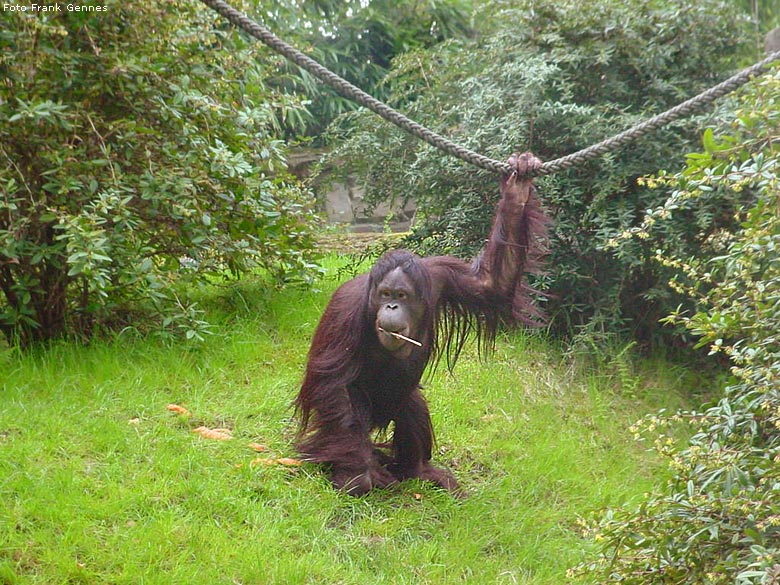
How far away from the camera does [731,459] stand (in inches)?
99.3

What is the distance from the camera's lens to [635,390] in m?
5.40

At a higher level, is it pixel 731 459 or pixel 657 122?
pixel 657 122

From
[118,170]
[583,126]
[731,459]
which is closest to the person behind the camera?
[731,459]

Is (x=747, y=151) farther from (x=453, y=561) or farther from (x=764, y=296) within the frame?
(x=453, y=561)

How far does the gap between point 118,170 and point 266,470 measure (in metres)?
1.72

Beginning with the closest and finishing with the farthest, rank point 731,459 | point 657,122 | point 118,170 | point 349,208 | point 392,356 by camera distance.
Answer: point 731,459, point 657,122, point 392,356, point 118,170, point 349,208

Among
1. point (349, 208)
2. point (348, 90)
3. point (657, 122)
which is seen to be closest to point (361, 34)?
point (349, 208)

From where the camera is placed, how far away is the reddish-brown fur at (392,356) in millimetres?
3789

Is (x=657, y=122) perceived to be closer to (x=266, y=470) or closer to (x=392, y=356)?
(x=392, y=356)

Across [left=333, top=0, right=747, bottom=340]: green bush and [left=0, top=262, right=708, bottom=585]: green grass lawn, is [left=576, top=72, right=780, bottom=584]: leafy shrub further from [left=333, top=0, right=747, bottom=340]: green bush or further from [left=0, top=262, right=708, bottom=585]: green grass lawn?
[left=333, top=0, right=747, bottom=340]: green bush

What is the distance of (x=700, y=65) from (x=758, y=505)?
4.11 m

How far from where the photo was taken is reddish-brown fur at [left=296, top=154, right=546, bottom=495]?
3.79 meters

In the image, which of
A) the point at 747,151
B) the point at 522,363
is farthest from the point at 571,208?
the point at 747,151

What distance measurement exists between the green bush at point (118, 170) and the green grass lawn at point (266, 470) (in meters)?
0.30
